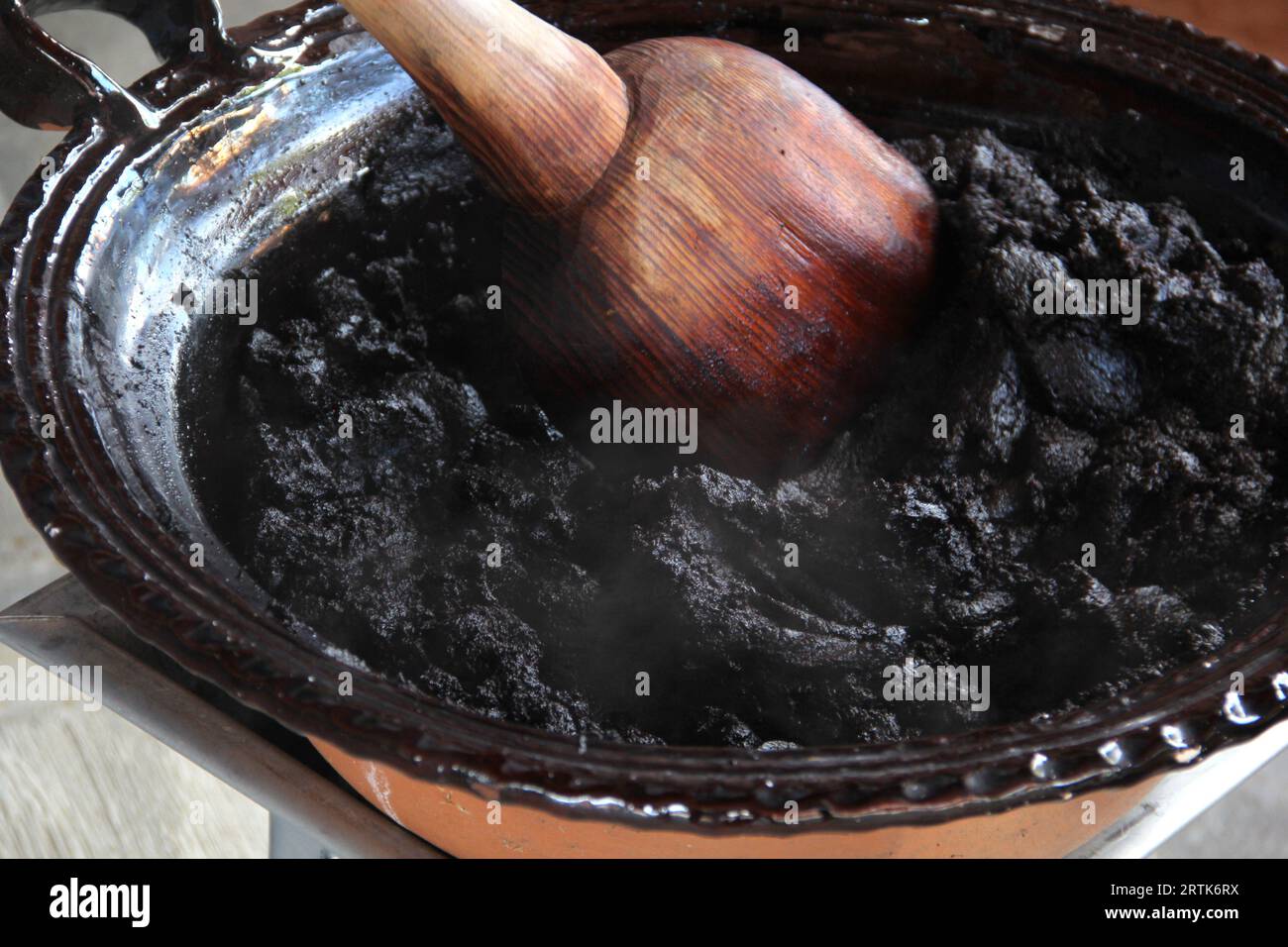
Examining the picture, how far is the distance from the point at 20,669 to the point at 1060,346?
4.72 feet

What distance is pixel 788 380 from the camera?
0.93 m

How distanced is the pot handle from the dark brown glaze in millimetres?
311

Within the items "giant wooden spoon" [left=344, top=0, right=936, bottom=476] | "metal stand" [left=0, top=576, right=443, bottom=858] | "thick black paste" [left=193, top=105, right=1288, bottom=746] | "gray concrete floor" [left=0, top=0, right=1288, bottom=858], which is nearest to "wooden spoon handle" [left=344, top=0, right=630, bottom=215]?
"giant wooden spoon" [left=344, top=0, right=936, bottom=476]

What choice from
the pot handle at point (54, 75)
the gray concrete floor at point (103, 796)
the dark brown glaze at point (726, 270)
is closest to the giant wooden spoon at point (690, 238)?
the dark brown glaze at point (726, 270)

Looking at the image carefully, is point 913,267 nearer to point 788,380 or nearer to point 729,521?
point 788,380

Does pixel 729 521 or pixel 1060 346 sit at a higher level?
pixel 1060 346

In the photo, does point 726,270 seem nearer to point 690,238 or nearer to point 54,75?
point 690,238

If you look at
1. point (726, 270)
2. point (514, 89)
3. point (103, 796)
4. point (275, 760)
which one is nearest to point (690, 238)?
point (726, 270)

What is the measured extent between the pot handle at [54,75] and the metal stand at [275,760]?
1.22 feet

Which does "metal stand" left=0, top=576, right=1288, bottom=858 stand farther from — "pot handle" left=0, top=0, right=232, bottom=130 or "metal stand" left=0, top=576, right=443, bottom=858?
"pot handle" left=0, top=0, right=232, bottom=130

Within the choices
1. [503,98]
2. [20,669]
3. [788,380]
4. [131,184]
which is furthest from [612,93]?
[20,669]

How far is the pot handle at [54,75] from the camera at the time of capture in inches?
35.7

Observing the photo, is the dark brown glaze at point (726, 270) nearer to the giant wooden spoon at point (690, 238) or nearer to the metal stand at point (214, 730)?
the giant wooden spoon at point (690, 238)
